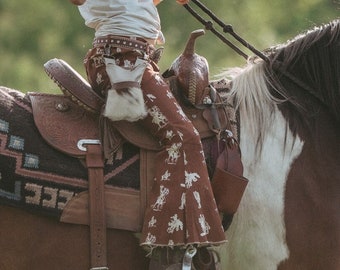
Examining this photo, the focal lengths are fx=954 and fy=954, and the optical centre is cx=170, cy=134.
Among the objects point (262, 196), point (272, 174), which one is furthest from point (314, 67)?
point (262, 196)

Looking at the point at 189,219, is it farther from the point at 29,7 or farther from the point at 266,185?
the point at 29,7

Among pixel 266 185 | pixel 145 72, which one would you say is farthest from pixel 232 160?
pixel 145 72

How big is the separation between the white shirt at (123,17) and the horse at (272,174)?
1.94 ft

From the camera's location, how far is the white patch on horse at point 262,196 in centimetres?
497

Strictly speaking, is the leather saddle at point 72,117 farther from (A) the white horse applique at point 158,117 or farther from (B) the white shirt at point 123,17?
(B) the white shirt at point 123,17

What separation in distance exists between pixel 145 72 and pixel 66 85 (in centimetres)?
41

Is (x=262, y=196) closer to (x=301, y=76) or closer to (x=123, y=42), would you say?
(x=301, y=76)

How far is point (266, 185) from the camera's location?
500 cm

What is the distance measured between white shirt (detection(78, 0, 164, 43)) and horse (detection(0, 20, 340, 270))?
1.94ft

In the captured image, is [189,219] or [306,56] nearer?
[189,219]

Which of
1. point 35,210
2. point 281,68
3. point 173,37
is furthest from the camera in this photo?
point 173,37

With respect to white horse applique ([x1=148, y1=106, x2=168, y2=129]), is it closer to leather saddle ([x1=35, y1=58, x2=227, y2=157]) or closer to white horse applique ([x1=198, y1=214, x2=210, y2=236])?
leather saddle ([x1=35, y1=58, x2=227, y2=157])

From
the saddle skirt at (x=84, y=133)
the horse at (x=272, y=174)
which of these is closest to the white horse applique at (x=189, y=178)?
the saddle skirt at (x=84, y=133)

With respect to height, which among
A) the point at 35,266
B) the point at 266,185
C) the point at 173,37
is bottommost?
the point at 35,266
